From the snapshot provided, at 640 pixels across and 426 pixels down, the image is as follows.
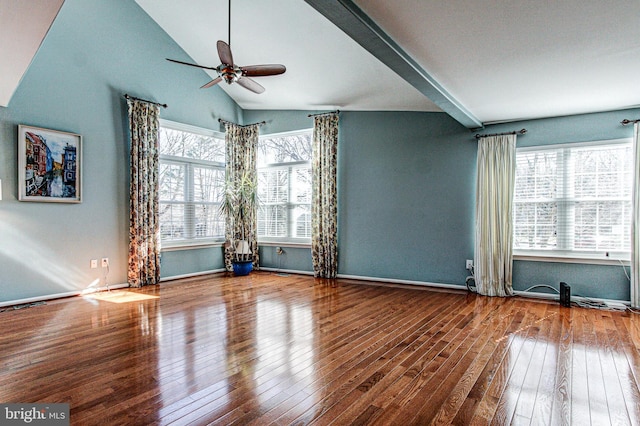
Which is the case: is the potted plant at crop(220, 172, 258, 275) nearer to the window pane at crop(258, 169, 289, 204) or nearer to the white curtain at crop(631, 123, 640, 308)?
the window pane at crop(258, 169, 289, 204)

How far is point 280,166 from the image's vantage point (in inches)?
286

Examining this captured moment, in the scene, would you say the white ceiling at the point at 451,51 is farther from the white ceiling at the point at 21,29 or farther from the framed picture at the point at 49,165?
the framed picture at the point at 49,165

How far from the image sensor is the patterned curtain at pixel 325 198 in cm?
649

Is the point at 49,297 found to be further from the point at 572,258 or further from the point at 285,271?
the point at 572,258

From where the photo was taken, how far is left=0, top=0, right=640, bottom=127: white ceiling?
2576mm

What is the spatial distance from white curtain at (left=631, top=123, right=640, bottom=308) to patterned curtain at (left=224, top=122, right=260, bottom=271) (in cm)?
584

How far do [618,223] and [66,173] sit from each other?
7.30 meters

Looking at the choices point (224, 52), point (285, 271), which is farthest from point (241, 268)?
point (224, 52)

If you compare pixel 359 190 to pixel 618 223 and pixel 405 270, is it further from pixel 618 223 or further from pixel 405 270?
pixel 618 223

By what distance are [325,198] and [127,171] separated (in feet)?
10.5

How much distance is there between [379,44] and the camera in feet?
9.29

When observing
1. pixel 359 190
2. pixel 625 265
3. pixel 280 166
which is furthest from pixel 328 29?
pixel 625 265

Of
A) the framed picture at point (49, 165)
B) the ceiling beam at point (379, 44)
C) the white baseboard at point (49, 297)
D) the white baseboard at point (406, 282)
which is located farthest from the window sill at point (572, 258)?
the framed picture at point (49, 165)

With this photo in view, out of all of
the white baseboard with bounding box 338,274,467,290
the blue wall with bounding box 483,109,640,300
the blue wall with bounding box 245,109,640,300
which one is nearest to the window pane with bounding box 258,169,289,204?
the blue wall with bounding box 245,109,640,300
